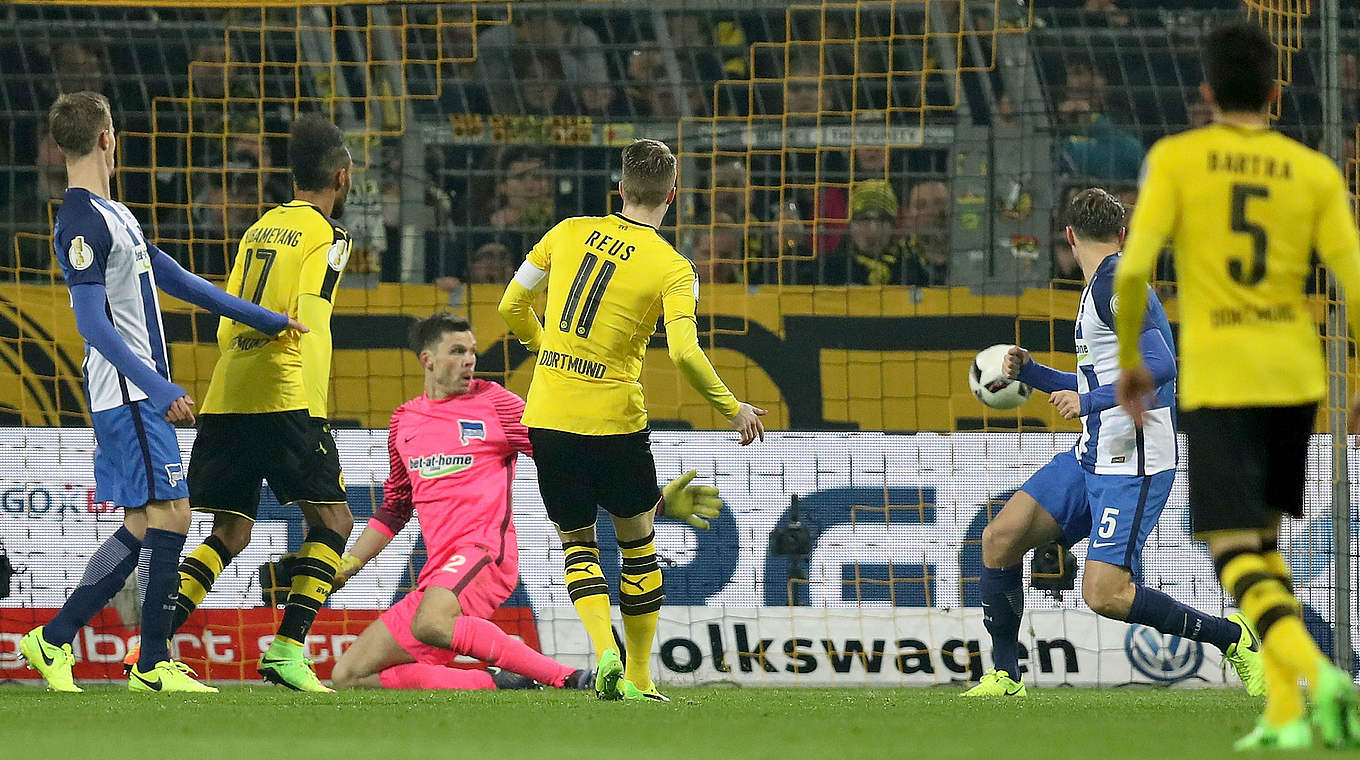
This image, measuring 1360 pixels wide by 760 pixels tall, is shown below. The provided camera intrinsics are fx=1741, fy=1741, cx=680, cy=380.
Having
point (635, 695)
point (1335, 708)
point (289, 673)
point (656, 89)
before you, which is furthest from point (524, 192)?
point (1335, 708)

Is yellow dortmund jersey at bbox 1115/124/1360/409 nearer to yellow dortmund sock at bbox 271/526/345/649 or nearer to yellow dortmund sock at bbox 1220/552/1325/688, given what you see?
yellow dortmund sock at bbox 1220/552/1325/688

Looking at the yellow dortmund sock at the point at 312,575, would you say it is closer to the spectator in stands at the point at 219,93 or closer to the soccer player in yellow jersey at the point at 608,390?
the soccer player in yellow jersey at the point at 608,390

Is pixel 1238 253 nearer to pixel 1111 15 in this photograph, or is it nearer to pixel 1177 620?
pixel 1177 620

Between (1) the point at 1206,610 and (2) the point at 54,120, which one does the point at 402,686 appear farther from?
(1) the point at 1206,610

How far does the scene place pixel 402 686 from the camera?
23.6 ft

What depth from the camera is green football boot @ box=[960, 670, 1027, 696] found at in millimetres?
6629

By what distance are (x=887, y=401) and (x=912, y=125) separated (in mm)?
2114

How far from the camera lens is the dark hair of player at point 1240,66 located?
13.6 feet

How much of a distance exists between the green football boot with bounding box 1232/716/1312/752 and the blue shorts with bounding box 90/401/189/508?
3765 millimetres

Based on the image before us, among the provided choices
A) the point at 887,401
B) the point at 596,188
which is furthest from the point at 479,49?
the point at 887,401

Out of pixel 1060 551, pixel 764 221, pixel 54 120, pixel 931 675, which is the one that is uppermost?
pixel 54 120

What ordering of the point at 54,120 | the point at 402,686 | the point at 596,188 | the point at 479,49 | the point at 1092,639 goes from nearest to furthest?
1. the point at 54,120
2. the point at 402,686
3. the point at 1092,639
4. the point at 596,188
5. the point at 479,49

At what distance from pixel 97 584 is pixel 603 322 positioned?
202cm

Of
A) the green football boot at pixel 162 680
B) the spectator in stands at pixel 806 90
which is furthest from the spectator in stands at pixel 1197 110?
the green football boot at pixel 162 680
